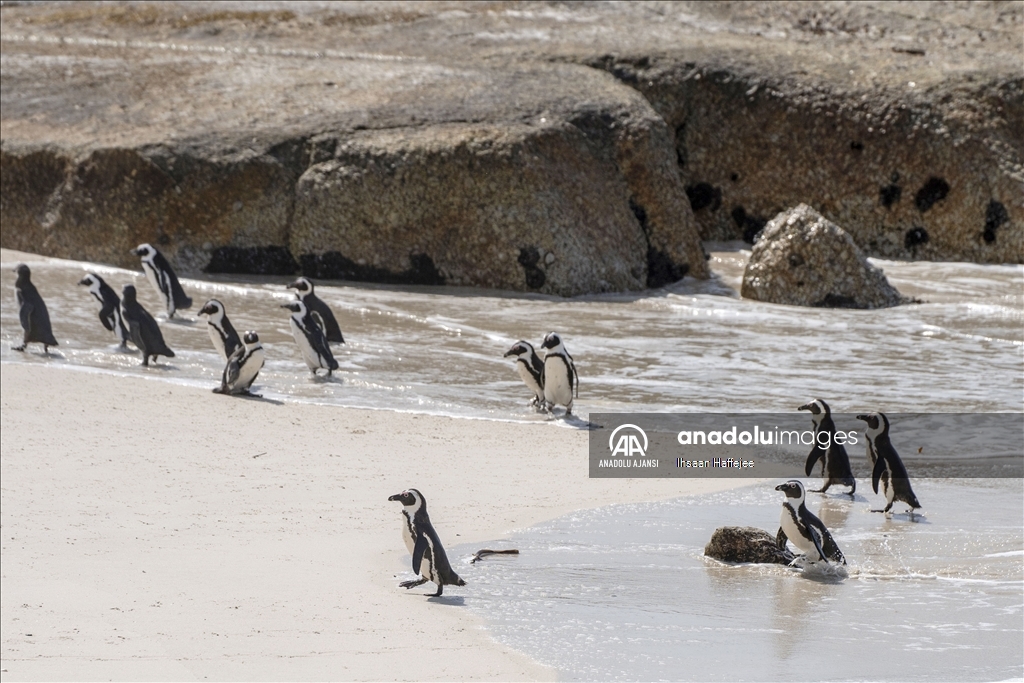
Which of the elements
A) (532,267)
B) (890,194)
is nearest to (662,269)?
(532,267)

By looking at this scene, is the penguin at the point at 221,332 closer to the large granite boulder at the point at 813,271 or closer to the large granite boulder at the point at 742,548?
the large granite boulder at the point at 742,548

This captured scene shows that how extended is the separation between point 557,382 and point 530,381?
31 cm

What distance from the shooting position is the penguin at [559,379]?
8.32 m

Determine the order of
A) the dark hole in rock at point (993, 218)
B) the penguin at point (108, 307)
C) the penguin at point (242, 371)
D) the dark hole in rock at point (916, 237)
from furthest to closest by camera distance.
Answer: the dark hole in rock at point (916, 237) < the dark hole in rock at point (993, 218) < the penguin at point (108, 307) < the penguin at point (242, 371)

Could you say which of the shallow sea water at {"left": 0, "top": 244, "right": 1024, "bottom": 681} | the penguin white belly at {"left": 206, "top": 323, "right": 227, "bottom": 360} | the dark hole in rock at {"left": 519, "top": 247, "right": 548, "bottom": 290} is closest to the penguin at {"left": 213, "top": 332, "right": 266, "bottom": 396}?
the shallow sea water at {"left": 0, "top": 244, "right": 1024, "bottom": 681}

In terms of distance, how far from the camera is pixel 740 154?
16562 millimetres

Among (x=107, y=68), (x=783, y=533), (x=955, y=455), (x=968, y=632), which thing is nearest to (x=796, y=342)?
(x=955, y=455)

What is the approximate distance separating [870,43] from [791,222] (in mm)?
5475

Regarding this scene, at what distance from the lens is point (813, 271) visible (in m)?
13.4

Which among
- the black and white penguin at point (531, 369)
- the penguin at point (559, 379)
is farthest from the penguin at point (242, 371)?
the penguin at point (559, 379)

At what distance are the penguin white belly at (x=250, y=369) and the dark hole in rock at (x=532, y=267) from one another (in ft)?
17.8

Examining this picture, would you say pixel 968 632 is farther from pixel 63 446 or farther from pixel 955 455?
pixel 63 446

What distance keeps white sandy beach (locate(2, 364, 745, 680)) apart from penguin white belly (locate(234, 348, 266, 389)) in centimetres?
26

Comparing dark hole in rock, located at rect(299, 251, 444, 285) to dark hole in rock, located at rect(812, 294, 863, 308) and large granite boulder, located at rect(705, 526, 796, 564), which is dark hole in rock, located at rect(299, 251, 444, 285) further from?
large granite boulder, located at rect(705, 526, 796, 564)
